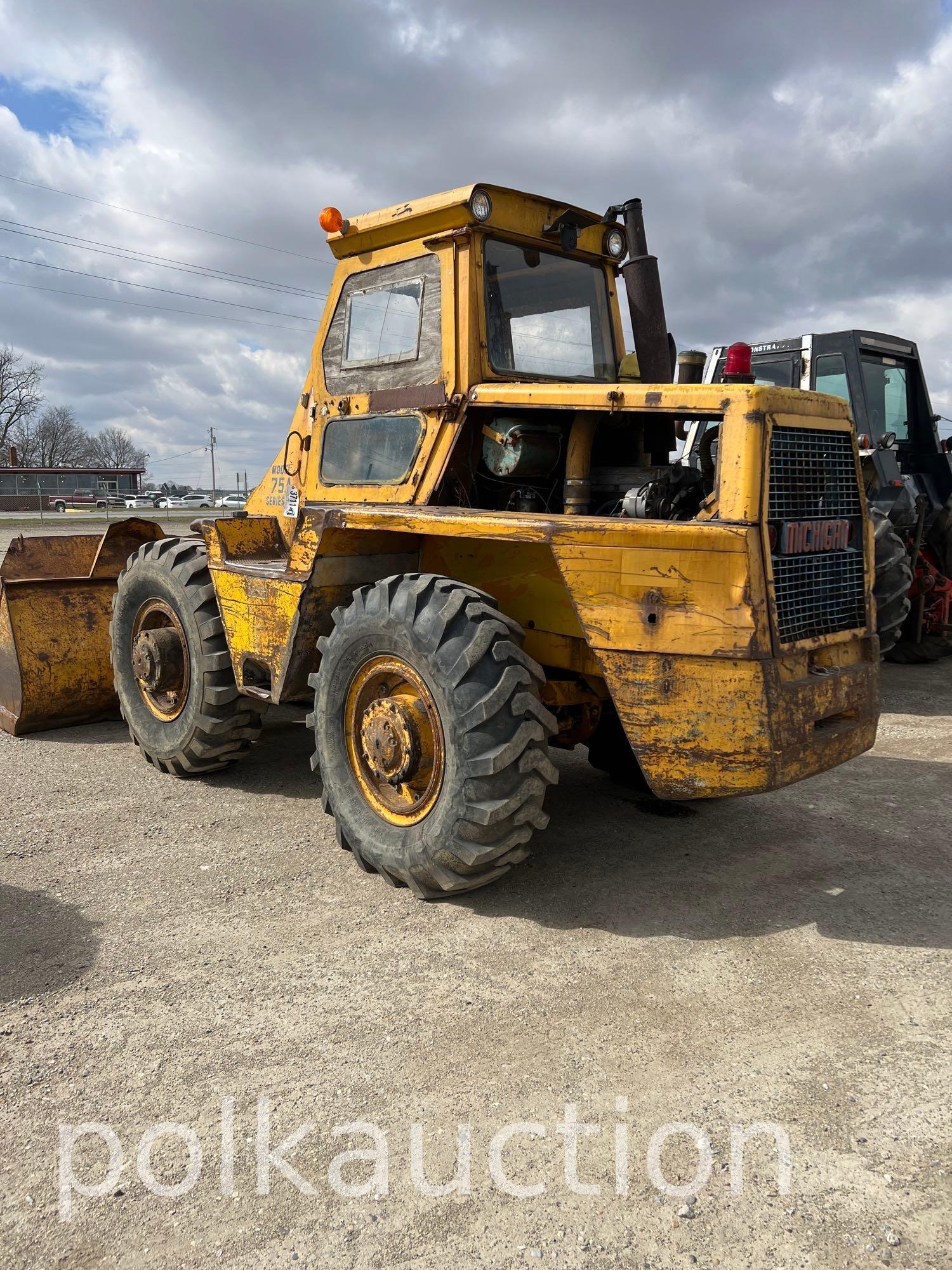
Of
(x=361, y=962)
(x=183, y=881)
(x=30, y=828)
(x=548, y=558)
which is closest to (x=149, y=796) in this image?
(x=30, y=828)

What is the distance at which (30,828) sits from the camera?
4852 mm

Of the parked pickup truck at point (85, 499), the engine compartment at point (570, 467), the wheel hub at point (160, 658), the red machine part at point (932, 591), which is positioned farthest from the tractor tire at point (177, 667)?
the parked pickup truck at point (85, 499)

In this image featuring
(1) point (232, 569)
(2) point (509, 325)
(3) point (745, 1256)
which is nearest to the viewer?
(3) point (745, 1256)

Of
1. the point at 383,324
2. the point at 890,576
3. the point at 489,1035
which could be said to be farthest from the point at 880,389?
the point at 489,1035

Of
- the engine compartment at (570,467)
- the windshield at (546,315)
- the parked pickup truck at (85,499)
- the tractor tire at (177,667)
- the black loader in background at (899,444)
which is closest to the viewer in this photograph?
the engine compartment at (570,467)

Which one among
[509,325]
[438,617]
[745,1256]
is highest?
[509,325]

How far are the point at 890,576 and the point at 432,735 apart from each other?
5.37 meters

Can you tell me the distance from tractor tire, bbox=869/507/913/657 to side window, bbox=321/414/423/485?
4.52 meters

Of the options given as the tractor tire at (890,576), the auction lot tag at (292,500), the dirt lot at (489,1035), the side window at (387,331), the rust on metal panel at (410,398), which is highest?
the side window at (387,331)

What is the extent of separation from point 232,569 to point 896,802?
3856mm

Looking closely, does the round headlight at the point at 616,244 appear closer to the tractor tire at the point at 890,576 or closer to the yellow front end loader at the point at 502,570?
the yellow front end loader at the point at 502,570

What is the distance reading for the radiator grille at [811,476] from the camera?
3.61 meters

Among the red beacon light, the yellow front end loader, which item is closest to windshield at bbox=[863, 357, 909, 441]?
the yellow front end loader

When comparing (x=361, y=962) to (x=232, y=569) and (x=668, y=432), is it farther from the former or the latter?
(x=668, y=432)
